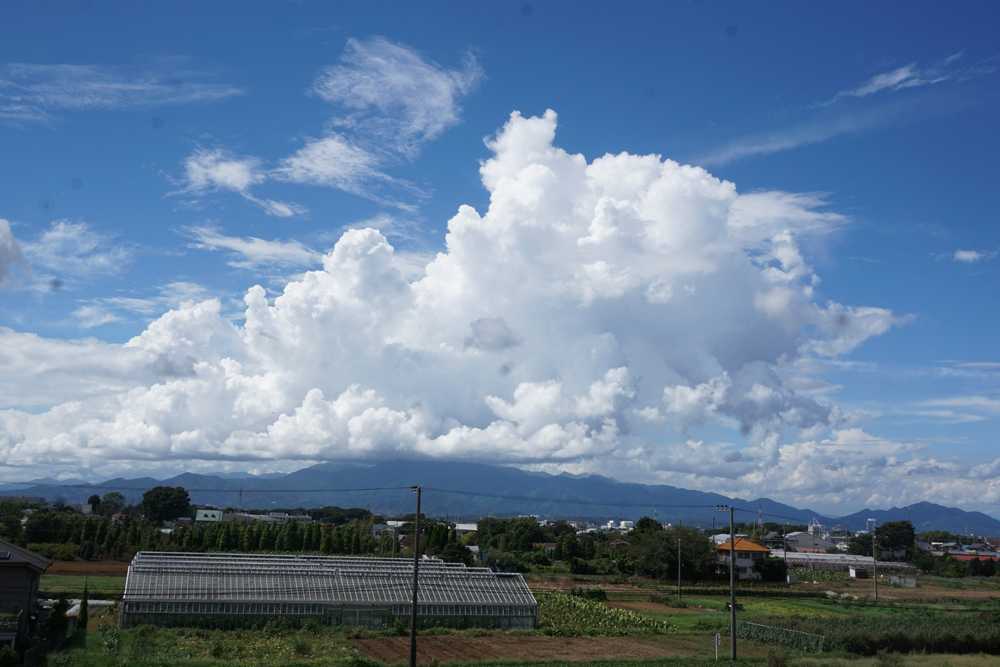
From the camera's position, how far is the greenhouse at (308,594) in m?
46.0

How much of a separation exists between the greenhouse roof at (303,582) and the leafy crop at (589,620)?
2.96 metres

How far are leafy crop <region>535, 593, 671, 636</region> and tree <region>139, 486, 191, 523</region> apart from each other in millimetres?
84379

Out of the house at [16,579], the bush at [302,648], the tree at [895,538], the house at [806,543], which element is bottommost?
the house at [806,543]

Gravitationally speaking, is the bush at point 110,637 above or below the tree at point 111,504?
above

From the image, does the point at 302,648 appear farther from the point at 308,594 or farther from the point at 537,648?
the point at 537,648

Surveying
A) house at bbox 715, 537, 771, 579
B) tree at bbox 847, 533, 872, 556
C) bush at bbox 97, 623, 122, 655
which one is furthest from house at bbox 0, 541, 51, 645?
tree at bbox 847, 533, 872, 556

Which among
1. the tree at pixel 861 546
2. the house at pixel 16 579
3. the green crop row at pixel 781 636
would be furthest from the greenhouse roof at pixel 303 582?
the tree at pixel 861 546

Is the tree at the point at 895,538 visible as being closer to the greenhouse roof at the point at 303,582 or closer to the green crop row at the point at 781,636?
the green crop row at the point at 781,636

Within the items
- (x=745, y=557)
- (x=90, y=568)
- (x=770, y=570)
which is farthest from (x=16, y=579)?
(x=745, y=557)

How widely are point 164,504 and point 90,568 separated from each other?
2216 inches

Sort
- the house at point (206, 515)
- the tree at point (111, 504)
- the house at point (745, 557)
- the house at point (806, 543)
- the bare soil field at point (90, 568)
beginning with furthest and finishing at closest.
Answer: the house at point (806, 543) < the tree at point (111, 504) < the house at point (206, 515) < the house at point (745, 557) < the bare soil field at point (90, 568)

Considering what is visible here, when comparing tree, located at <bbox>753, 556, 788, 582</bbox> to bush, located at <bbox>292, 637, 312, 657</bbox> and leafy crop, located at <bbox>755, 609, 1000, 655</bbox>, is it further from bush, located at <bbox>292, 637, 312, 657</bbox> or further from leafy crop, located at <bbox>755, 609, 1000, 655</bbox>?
bush, located at <bbox>292, 637, 312, 657</bbox>

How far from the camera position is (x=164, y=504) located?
12875 cm

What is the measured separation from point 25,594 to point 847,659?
36183 millimetres
